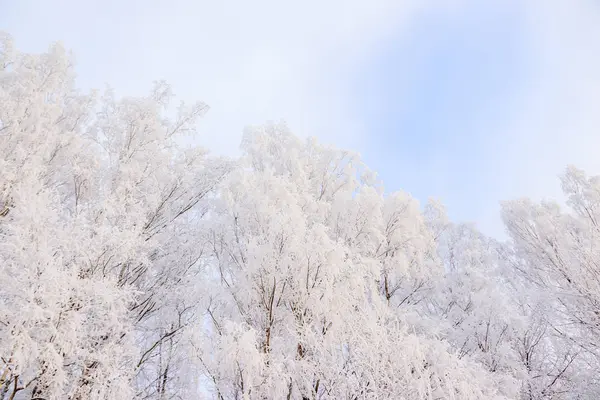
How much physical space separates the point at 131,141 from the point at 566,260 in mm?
8880

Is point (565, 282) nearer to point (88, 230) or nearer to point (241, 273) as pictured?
point (241, 273)

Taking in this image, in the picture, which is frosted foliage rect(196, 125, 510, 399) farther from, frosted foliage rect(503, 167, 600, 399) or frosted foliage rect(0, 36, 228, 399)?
frosted foliage rect(503, 167, 600, 399)

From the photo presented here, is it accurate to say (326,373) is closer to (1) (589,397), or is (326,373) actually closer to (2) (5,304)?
(2) (5,304)

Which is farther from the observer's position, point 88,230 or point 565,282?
point 565,282

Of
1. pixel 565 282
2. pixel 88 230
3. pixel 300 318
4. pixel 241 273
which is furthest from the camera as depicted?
pixel 565 282

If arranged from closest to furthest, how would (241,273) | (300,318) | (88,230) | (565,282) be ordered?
(88,230), (300,318), (241,273), (565,282)

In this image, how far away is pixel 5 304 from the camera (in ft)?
12.9

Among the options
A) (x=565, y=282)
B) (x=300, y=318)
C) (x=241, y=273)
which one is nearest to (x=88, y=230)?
(x=241, y=273)

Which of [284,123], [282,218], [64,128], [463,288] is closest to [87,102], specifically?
[64,128]

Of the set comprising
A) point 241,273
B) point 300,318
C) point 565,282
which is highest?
point 565,282

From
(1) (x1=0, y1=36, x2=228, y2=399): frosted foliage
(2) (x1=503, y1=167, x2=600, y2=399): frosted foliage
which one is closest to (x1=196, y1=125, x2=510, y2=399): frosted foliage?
(1) (x1=0, y1=36, x2=228, y2=399): frosted foliage

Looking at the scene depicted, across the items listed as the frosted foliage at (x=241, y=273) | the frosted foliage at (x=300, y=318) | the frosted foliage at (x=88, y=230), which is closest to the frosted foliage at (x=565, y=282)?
the frosted foliage at (x=241, y=273)

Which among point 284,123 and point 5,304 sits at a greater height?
point 284,123

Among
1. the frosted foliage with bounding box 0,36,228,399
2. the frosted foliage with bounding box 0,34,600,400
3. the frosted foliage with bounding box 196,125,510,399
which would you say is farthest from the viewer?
the frosted foliage with bounding box 196,125,510,399
